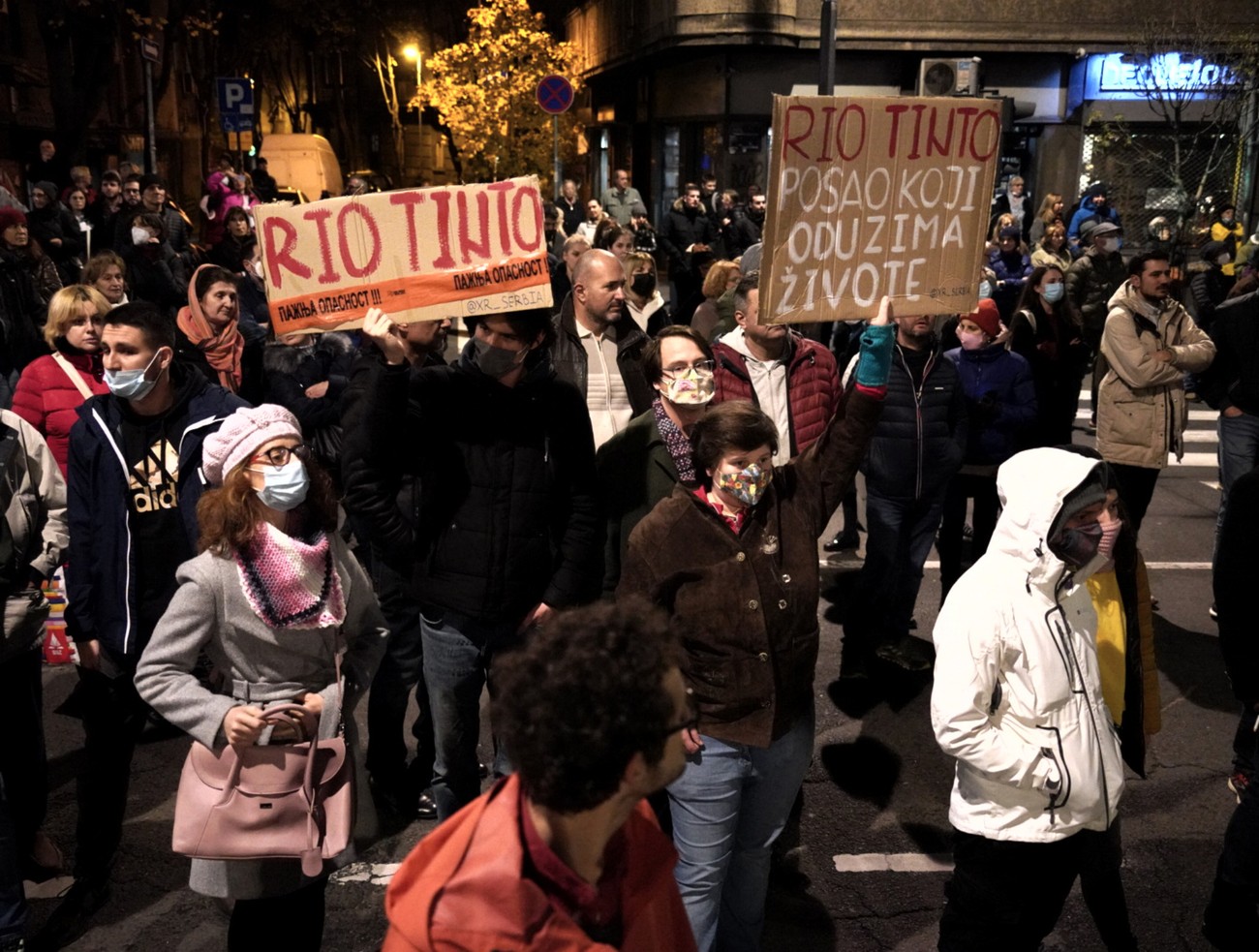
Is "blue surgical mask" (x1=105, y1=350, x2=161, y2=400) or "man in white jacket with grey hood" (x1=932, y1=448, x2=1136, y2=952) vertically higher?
"blue surgical mask" (x1=105, y1=350, x2=161, y2=400)

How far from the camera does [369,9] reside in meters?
39.7

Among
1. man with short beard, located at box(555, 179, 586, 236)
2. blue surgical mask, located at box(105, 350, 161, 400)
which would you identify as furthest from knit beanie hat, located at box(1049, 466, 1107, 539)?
man with short beard, located at box(555, 179, 586, 236)

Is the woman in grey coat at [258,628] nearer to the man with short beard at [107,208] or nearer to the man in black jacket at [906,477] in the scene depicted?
the man in black jacket at [906,477]

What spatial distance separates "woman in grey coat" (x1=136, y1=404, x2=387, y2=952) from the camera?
11.0ft

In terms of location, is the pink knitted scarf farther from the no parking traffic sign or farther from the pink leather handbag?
the no parking traffic sign

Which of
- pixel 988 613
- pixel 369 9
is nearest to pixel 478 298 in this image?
pixel 988 613

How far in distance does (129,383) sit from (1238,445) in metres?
5.57

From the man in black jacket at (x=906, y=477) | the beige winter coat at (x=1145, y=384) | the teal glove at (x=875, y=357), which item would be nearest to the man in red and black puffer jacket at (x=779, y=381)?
the man in black jacket at (x=906, y=477)

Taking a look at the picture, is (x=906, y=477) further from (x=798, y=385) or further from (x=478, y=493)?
(x=478, y=493)

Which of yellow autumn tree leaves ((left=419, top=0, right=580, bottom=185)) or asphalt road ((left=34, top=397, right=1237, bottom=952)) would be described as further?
yellow autumn tree leaves ((left=419, top=0, right=580, bottom=185))

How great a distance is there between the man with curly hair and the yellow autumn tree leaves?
26.8 metres

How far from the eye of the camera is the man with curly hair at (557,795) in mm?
1947

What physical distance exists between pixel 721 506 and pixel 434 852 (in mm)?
1722

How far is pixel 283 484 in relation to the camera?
350 centimetres
